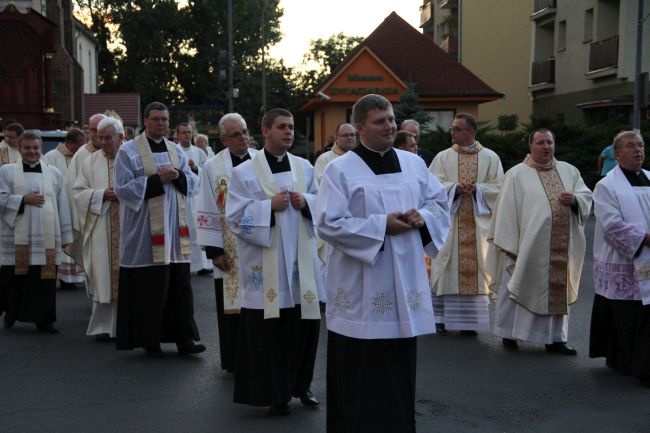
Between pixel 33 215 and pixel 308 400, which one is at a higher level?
pixel 33 215

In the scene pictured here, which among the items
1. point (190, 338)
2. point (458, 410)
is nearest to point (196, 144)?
point (190, 338)

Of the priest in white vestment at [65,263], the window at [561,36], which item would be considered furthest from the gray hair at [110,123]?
the window at [561,36]

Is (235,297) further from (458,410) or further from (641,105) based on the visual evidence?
(641,105)

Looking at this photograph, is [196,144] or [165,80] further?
[165,80]

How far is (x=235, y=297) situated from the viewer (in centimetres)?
787

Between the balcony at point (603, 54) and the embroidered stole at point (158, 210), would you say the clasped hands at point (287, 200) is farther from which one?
the balcony at point (603, 54)

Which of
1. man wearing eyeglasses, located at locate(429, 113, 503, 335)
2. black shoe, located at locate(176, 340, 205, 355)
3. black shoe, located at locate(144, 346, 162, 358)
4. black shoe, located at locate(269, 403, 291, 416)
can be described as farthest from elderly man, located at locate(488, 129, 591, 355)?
black shoe, located at locate(144, 346, 162, 358)

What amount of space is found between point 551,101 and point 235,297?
116ft

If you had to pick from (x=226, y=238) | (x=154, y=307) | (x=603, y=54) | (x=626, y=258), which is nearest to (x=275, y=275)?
(x=226, y=238)

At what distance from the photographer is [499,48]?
48406mm

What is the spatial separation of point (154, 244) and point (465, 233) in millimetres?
3292

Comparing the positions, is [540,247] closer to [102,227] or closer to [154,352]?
[154,352]

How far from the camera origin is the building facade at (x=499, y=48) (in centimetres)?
4775

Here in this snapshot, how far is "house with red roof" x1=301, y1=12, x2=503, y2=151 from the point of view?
41.1m
